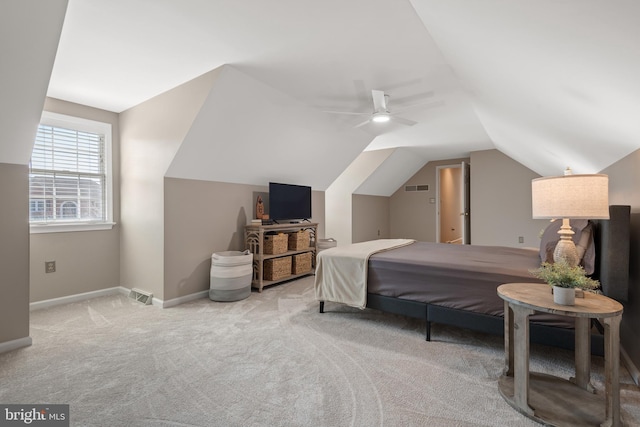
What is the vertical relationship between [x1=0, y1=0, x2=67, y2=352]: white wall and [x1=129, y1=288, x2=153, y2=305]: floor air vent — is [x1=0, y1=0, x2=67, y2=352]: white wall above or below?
above

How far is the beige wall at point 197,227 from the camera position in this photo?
11.4ft

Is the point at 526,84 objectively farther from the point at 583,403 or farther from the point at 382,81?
the point at 583,403

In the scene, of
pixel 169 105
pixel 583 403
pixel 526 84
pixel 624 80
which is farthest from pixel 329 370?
pixel 169 105

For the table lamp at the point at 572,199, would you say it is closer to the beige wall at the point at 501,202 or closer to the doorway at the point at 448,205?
the beige wall at the point at 501,202

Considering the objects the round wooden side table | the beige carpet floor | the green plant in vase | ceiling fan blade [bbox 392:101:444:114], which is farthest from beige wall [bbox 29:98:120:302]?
the green plant in vase

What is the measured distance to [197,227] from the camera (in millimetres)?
3746

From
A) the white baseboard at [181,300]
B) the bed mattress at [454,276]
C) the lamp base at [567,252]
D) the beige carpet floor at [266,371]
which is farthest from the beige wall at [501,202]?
the white baseboard at [181,300]

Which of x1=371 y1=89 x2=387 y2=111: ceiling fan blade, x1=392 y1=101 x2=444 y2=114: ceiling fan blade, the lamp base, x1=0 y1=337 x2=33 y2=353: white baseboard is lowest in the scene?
x1=0 y1=337 x2=33 y2=353: white baseboard

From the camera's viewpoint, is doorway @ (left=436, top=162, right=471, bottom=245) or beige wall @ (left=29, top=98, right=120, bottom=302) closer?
beige wall @ (left=29, top=98, right=120, bottom=302)

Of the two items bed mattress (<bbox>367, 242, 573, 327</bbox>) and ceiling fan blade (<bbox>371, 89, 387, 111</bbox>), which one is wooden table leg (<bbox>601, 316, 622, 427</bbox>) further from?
ceiling fan blade (<bbox>371, 89, 387, 111</bbox>)

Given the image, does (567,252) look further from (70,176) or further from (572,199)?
(70,176)

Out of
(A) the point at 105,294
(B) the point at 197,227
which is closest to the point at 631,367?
(B) the point at 197,227

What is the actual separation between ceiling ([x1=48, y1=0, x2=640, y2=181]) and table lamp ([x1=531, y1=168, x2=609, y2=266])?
40 cm

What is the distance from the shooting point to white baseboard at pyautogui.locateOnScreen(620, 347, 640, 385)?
1.85 m
